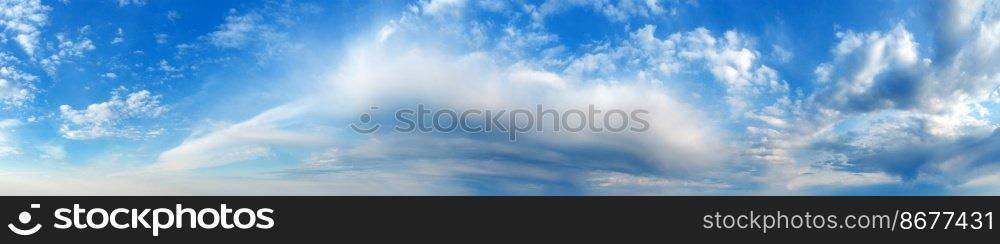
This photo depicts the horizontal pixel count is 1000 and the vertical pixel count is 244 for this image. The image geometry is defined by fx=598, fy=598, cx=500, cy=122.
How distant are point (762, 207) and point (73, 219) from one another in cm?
5078

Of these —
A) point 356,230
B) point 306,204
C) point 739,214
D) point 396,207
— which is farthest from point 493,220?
point 739,214

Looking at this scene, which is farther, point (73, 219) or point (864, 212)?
point (864, 212)

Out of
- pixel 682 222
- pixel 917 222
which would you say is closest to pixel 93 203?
pixel 682 222

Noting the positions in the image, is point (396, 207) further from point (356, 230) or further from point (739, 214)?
point (739, 214)

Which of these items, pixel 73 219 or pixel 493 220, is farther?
pixel 493 220

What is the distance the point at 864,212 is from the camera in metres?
46.1

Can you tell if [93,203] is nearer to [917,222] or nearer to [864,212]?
[864,212]

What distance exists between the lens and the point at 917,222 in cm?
4581

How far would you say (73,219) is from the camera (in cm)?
4241

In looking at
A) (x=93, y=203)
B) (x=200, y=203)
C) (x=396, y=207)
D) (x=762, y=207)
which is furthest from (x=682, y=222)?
(x=93, y=203)

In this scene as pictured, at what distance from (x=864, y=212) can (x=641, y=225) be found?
1722cm

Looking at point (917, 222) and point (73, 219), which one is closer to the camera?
point (73, 219)

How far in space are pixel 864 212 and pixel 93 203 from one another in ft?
189

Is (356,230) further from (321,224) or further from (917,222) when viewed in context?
(917,222)
